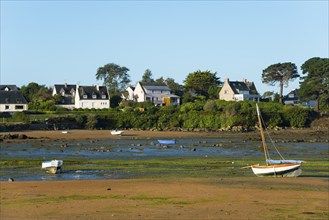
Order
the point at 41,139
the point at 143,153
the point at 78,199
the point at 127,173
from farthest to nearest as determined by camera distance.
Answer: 1. the point at 41,139
2. the point at 143,153
3. the point at 127,173
4. the point at 78,199

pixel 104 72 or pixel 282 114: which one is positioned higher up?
pixel 104 72

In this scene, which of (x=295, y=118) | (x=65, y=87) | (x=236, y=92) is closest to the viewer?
(x=295, y=118)

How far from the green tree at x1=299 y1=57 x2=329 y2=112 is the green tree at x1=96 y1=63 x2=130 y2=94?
238ft

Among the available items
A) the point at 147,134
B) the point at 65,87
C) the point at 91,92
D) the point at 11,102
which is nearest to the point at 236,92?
the point at 91,92

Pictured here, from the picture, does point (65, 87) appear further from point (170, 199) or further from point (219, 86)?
point (170, 199)

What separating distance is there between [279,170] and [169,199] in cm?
1060

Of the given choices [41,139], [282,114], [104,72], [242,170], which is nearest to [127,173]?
[242,170]

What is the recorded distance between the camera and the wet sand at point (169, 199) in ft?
73.2

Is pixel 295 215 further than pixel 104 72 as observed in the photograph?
No

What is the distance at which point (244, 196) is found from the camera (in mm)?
27000

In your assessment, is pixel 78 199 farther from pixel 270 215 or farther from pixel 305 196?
pixel 305 196

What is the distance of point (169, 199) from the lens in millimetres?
26000

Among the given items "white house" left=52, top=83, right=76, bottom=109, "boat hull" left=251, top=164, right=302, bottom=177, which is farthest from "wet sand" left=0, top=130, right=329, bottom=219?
"white house" left=52, top=83, right=76, bottom=109

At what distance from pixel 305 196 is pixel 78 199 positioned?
1015cm
